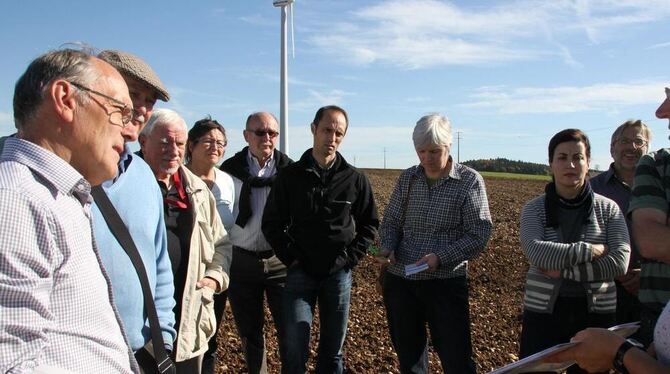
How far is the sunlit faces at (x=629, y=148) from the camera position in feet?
15.1

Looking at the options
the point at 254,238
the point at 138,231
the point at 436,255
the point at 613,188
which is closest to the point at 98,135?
the point at 138,231

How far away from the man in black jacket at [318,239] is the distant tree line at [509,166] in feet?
194

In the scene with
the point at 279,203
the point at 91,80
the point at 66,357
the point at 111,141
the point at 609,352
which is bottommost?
the point at 609,352

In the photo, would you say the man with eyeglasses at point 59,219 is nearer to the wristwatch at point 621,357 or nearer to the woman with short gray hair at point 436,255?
the wristwatch at point 621,357

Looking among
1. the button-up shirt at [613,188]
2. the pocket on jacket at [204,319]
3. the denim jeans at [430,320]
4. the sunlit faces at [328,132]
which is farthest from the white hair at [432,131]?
the pocket on jacket at [204,319]

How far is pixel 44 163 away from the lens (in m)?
1.59

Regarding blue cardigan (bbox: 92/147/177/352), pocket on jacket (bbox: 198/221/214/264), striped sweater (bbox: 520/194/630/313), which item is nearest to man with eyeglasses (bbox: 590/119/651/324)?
striped sweater (bbox: 520/194/630/313)

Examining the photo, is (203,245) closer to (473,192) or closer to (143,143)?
(143,143)

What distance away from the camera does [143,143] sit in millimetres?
3648

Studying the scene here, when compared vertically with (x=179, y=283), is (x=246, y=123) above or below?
above

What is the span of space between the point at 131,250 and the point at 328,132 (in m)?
2.19

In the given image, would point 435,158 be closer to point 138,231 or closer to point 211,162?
point 211,162

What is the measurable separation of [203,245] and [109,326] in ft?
5.89

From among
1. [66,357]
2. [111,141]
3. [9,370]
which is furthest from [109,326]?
[111,141]
